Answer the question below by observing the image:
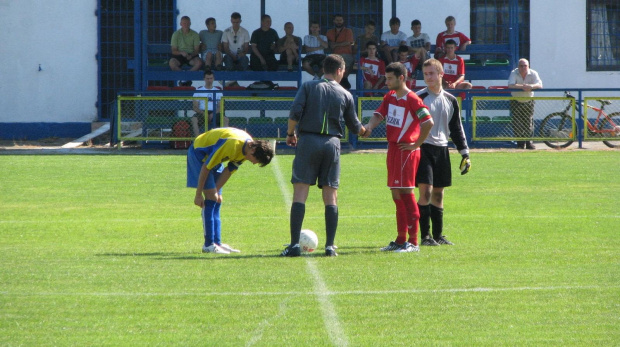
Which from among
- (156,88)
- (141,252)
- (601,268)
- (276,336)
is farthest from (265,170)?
(276,336)

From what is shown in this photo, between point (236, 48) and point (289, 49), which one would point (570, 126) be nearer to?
point (289, 49)

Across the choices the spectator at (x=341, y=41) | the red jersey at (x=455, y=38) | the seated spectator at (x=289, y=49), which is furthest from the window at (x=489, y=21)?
the seated spectator at (x=289, y=49)

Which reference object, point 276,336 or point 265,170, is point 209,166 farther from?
point 265,170

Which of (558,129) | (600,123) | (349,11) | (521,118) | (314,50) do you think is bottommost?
(558,129)

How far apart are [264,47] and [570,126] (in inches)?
294

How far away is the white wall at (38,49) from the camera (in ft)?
83.0

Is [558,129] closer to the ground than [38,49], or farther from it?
closer to the ground

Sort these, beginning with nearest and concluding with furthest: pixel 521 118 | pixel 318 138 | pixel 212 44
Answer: pixel 318 138
pixel 521 118
pixel 212 44

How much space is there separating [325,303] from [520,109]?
51.3 ft

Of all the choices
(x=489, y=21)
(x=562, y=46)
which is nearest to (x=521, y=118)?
(x=489, y=21)

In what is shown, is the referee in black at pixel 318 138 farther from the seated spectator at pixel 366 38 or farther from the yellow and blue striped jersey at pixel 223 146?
the seated spectator at pixel 366 38

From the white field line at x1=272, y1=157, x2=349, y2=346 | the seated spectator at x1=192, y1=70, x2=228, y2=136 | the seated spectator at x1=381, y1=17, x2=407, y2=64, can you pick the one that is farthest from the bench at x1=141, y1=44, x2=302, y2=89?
the white field line at x1=272, y1=157, x2=349, y2=346

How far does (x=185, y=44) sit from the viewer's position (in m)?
22.7

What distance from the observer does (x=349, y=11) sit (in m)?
25.5
